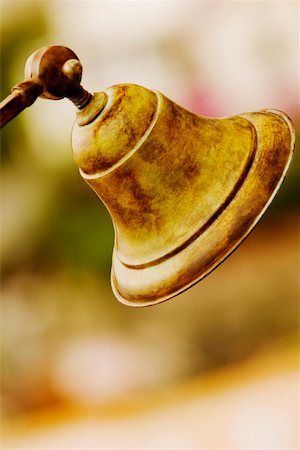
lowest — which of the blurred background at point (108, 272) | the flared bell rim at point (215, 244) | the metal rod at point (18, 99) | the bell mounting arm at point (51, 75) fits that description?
the flared bell rim at point (215, 244)

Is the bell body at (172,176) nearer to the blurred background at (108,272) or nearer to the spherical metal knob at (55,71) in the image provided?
the spherical metal knob at (55,71)

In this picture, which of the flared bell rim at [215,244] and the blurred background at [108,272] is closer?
the flared bell rim at [215,244]

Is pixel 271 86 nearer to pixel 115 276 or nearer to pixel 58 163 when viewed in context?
pixel 58 163

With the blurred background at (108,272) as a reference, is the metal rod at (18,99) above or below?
below

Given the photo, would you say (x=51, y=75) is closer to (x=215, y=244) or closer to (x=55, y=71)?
(x=55, y=71)

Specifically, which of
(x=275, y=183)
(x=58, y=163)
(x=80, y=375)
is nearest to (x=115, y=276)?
(x=275, y=183)

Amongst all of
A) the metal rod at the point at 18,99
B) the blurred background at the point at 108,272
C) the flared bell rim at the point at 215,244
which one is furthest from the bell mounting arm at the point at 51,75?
the blurred background at the point at 108,272

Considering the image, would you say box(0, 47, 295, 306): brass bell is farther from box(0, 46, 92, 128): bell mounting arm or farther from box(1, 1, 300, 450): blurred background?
box(1, 1, 300, 450): blurred background

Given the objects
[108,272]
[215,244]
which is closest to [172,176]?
[215,244]
